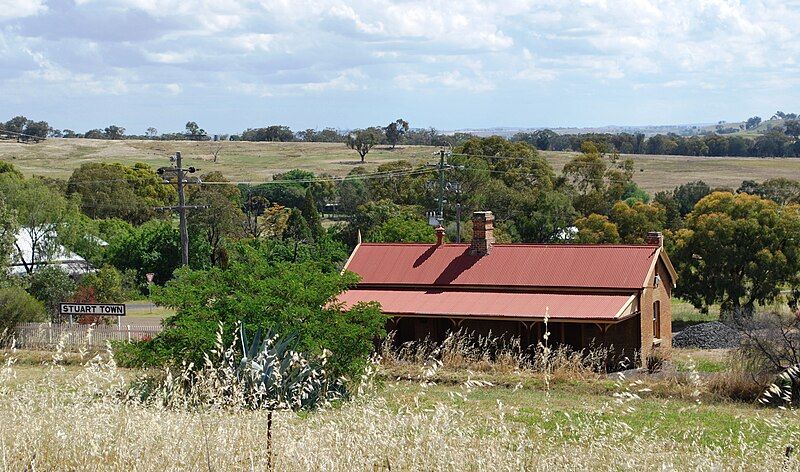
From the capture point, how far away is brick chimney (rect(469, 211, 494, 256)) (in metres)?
30.4

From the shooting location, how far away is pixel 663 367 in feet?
90.6

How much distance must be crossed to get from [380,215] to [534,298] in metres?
32.7

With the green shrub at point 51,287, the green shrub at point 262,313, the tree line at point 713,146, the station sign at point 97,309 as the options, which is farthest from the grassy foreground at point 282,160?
the green shrub at point 262,313

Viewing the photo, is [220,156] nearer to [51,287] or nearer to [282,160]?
[282,160]

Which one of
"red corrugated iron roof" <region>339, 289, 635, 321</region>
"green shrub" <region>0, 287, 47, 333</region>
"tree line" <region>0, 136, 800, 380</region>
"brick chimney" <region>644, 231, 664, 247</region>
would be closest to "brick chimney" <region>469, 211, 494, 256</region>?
"red corrugated iron roof" <region>339, 289, 635, 321</region>

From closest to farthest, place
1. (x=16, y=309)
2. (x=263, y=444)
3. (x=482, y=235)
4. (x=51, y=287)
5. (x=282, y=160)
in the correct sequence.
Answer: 1. (x=263, y=444)
2. (x=16, y=309)
3. (x=482, y=235)
4. (x=51, y=287)
5. (x=282, y=160)

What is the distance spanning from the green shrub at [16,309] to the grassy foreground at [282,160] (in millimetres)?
77833

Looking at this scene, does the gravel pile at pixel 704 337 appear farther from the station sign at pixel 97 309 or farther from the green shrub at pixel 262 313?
the station sign at pixel 97 309

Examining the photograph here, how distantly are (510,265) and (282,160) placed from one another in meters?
113

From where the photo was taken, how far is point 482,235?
3036cm

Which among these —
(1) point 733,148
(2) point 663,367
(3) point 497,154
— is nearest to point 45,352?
(2) point 663,367

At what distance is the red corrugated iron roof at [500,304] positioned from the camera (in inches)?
1042

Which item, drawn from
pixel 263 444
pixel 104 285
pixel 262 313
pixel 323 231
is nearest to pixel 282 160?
pixel 323 231

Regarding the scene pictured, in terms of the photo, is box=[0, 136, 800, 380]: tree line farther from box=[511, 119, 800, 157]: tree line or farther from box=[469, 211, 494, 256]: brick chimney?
box=[511, 119, 800, 157]: tree line
